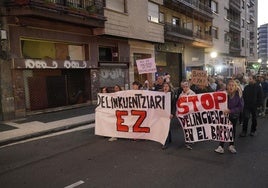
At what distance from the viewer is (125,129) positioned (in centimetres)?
761

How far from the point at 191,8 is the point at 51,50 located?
16550 mm

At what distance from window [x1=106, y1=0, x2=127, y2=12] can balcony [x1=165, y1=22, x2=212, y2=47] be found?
5.57 m

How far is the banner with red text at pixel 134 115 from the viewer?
691 centimetres

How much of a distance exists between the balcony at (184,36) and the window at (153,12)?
141 centimetres

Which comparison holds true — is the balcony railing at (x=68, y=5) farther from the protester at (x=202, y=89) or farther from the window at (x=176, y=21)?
the window at (x=176, y=21)

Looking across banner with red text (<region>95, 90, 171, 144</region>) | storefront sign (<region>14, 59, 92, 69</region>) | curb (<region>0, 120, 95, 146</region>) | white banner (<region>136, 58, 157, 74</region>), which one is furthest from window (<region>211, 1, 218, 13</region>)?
banner with red text (<region>95, 90, 171, 144</region>)

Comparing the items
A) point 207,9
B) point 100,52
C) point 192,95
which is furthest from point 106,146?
point 207,9

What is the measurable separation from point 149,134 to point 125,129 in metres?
0.79

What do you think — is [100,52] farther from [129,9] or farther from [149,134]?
[149,134]

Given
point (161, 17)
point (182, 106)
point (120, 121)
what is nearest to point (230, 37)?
point (161, 17)

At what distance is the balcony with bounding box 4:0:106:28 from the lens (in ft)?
37.6

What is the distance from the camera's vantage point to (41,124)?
10570 mm

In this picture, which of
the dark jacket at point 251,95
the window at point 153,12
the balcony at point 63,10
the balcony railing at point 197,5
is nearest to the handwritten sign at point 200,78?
the dark jacket at point 251,95

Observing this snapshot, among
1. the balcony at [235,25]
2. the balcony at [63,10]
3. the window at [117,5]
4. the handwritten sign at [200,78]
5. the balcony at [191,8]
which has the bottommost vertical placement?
the handwritten sign at [200,78]
